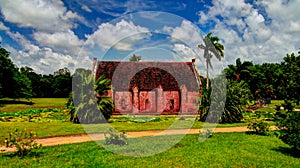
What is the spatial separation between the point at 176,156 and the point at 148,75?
24957mm

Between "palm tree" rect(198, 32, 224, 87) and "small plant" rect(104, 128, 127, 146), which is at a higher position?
"palm tree" rect(198, 32, 224, 87)

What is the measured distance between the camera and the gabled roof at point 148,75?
34.3 metres

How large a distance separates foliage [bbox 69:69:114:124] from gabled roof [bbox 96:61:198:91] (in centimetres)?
1110

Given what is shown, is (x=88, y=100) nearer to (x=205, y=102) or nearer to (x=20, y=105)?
(x=205, y=102)

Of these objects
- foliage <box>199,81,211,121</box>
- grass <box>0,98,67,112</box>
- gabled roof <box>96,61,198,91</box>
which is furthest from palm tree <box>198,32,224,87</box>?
grass <box>0,98,67,112</box>

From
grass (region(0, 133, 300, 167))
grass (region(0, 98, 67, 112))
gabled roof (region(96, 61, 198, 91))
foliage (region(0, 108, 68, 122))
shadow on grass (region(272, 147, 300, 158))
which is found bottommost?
shadow on grass (region(272, 147, 300, 158))

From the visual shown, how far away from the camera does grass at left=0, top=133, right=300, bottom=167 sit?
949 cm

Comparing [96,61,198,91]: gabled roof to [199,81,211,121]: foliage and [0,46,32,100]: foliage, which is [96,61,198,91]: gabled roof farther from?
[0,46,32,100]: foliage

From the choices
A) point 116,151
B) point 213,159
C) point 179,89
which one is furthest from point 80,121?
point 179,89

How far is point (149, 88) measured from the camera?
111 ft

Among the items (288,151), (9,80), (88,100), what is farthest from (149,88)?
(9,80)

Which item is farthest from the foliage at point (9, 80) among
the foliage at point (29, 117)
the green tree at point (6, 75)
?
the foliage at point (29, 117)

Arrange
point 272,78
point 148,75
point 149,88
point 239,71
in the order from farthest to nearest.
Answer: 1. point 272,78
2. point 239,71
3. point 148,75
4. point 149,88

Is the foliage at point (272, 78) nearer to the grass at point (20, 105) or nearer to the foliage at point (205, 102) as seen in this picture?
the foliage at point (205, 102)
